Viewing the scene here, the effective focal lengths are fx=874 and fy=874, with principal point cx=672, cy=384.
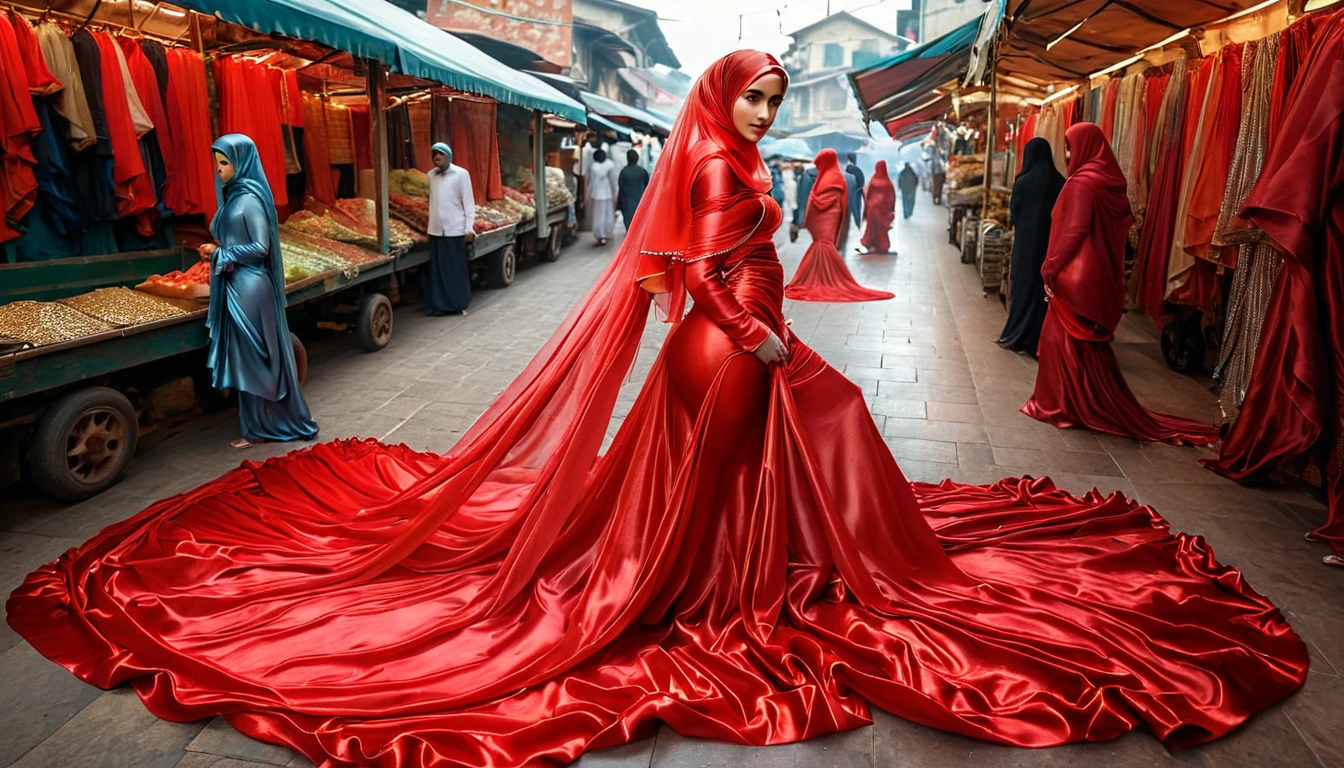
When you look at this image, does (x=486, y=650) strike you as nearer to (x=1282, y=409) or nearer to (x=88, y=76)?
(x=1282, y=409)

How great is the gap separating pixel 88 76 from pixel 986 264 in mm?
8914

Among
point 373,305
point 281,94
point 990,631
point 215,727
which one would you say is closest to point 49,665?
point 215,727

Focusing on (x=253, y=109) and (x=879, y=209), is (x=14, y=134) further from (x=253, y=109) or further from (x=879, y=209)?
(x=879, y=209)

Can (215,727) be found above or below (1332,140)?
below

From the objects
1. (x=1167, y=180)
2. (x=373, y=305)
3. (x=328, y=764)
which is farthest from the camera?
(x=373, y=305)

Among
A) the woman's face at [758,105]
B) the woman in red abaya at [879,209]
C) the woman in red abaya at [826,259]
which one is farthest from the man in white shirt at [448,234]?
the woman in red abaya at [879,209]

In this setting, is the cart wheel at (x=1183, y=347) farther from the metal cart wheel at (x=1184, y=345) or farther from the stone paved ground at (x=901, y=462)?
the stone paved ground at (x=901, y=462)

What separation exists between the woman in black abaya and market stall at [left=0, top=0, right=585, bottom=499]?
5143 millimetres

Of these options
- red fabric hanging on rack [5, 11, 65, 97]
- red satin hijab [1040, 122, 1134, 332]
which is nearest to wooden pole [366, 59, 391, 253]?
red fabric hanging on rack [5, 11, 65, 97]

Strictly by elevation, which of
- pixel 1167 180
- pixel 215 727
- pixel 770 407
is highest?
pixel 1167 180

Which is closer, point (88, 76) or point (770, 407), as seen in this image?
point (770, 407)

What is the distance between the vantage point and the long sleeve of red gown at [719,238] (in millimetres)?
2836

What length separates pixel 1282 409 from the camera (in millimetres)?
4273

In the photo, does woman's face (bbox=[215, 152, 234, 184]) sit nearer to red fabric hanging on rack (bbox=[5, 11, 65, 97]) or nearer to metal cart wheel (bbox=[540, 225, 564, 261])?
red fabric hanging on rack (bbox=[5, 11, 65, 97])
